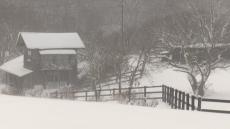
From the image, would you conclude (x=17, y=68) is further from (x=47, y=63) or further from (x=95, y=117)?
(x=95, y=117)

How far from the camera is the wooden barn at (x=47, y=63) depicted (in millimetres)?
40641

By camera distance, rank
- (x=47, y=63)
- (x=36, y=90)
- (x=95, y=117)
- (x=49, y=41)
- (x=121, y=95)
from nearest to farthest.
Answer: (x=95, y=117) < (x=121, y=95) < (x=36, y=90) < (x=47, y=63) < (x=49, y=41)

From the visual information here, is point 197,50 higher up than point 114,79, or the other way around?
point 197,50

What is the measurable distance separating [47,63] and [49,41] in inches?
137

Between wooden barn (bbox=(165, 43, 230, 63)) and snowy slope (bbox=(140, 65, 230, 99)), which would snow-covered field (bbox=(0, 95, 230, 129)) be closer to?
snowy slope (bbox=(140, 65, 230, 99))

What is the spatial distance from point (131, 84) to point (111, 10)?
30552 mm

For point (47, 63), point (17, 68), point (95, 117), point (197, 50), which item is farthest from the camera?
point (17, 68)

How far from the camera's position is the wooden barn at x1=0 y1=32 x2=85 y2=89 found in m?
40.6

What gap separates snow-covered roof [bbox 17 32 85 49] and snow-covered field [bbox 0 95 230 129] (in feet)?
103

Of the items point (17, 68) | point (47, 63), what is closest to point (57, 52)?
point (47, 63)

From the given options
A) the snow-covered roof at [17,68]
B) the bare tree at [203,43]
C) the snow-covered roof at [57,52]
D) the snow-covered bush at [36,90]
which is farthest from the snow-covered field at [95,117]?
the snow-covered roof at [17,68]

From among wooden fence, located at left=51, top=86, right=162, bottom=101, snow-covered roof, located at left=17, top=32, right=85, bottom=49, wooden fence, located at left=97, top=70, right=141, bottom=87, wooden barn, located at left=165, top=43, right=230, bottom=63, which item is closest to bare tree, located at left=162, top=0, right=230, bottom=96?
wooden barn, located at left=165, top=43, right=230, bottom=63

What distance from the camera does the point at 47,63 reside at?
136 feet

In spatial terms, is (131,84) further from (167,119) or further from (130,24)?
(167,119)
